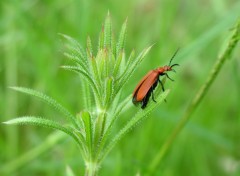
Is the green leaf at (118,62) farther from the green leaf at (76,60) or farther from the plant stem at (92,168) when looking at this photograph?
the plant stem at (92,168)

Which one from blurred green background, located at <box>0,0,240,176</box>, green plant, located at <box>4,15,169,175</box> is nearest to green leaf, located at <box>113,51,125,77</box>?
green plant, located at <box>4,15,169,175</box>

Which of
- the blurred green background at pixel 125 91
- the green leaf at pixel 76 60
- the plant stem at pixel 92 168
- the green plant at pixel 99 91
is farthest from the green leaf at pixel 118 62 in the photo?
the blurred green background at pixel 125 91

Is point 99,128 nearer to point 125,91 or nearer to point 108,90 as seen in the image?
point 108,90

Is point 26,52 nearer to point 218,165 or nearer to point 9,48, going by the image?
point 9,48

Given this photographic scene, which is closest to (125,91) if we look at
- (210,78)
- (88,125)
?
(210,78)

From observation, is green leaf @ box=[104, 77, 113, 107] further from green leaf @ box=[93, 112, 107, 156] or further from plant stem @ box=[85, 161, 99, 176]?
plant stem @ box=[85, 161, 99, 176]

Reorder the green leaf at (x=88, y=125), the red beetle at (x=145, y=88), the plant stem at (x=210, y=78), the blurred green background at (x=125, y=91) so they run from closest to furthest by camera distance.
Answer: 1. the green leaf at (x=88, y=125)
2. the red beetle at (x=145, y=88)
3. the plant stem at (x=210, y=78)
4. the blurred green background at (x=125, y=91)

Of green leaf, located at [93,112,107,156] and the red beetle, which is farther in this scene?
the red beetle

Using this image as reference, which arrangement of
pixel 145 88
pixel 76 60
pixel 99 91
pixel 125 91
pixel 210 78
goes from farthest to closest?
pixel 125 91 < pixel 210 78 < pixel 145 88 < pixel 99 91 < pixel 76 60

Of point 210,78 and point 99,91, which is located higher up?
point 210,78
